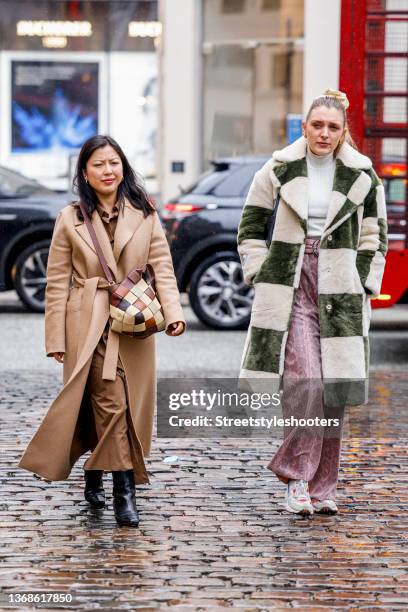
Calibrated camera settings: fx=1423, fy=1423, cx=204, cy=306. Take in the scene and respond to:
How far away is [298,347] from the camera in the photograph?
604 cm

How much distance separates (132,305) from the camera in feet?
19.1

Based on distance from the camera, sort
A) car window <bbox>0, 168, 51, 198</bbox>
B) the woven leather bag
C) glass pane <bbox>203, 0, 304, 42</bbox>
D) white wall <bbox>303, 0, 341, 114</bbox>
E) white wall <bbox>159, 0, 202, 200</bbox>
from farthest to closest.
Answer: white wall <bbox>159, 0, 202, 200</bbox> < glass pane <bbox>203, 0, 304, 42</bbox> < white wall <bbox>303, 0, 341, 114</bbox> < car window <bbox>0, 168, 51, 198</bbox> < the woven leather bag

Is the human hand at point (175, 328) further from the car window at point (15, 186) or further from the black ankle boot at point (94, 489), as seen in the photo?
the car window at point (15, 186)

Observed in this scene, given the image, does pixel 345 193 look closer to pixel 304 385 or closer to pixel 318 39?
pixel 304 385

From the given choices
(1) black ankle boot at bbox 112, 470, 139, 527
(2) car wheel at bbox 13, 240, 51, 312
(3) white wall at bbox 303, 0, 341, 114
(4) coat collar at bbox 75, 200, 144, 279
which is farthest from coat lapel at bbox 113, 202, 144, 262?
(3) white wall at bbox 303, 0, 341, 114

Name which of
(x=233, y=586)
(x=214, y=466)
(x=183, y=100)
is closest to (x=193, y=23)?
(x=183, y=100)

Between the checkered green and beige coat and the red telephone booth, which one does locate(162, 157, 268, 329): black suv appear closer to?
the red telephone booth

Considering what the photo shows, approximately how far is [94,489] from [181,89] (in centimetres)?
1672

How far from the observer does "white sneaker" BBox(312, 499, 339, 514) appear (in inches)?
242

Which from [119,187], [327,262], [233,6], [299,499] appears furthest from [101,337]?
[233,6]

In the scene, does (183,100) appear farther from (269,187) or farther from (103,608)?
(103,608)

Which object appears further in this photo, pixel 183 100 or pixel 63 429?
pixel 183 100

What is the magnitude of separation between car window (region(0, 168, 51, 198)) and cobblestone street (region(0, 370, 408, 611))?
8143 millimetres

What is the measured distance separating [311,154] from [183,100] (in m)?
16.5
